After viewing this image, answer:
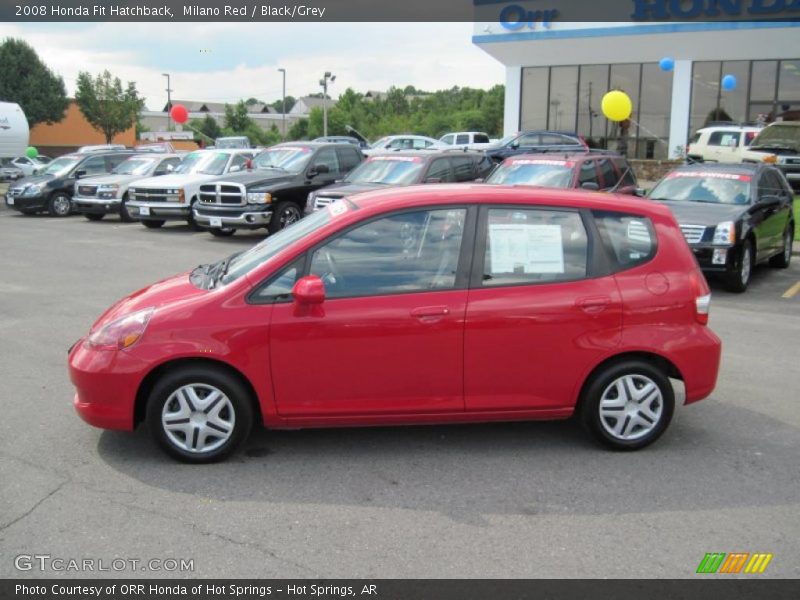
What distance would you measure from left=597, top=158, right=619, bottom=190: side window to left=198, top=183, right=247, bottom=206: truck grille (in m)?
6.85

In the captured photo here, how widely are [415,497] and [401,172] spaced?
11.1m

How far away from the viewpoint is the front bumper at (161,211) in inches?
700

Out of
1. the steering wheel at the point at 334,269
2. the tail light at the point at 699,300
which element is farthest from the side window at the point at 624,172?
the steering wheel at the point at 334,269

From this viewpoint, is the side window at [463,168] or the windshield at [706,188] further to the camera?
the side window at [463,168]

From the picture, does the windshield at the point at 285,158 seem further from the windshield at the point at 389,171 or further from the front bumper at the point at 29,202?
the front bumper at the point at 29,202

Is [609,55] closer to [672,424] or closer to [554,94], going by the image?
[554,94]

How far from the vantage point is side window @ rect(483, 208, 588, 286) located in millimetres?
5090

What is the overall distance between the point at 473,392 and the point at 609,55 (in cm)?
3154

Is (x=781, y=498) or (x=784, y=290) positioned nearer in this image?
(x=781, y=498)

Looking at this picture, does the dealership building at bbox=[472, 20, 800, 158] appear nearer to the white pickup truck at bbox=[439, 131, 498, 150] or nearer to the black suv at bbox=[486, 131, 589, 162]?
the white pickup truck at bbox=[439, 131, 498, 150]

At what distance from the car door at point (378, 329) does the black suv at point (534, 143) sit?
2317cm

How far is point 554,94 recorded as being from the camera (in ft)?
117

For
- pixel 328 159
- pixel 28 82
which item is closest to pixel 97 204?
pixel 328 159
